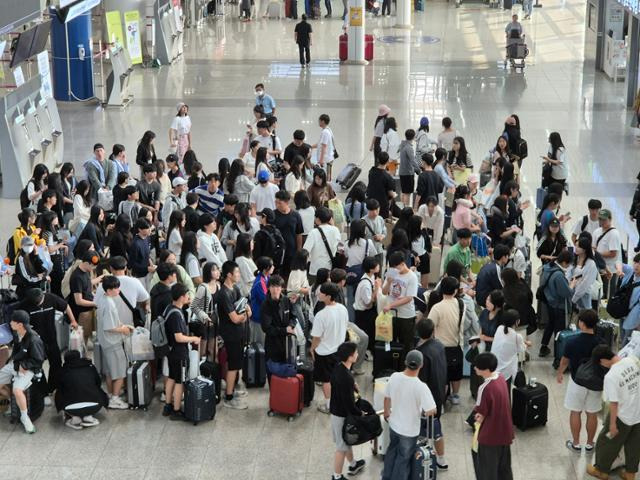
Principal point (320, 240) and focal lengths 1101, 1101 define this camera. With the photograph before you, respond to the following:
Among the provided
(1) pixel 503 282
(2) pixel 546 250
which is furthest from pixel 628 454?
(2) pixel 546 250

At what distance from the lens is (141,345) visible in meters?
10.2

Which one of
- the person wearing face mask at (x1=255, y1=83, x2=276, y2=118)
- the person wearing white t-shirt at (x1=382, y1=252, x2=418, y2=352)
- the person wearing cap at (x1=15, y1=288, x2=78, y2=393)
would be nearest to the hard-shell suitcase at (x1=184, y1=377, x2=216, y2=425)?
the person wearing cap at (x1=15, y1=288, x2=78, y2=393)

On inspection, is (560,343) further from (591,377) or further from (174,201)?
(174,201)

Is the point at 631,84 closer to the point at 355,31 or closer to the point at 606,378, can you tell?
the point at 355,31

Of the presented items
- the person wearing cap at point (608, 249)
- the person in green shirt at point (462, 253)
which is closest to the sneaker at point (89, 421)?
the person in green shirt at point (462, 253)

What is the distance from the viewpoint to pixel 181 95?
82.4ft

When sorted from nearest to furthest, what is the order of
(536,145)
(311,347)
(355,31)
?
(311,347), (536,145), (355,31)

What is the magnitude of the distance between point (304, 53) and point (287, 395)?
66.1ft

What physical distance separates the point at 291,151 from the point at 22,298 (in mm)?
5366

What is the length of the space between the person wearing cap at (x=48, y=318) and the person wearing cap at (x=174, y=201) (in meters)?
2.63

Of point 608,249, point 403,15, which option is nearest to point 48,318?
point 608,249

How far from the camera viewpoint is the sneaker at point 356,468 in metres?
9.29

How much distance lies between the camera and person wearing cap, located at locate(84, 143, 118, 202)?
47.1 ft

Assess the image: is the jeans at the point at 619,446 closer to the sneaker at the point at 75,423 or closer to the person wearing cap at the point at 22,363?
the sneaker at the point at 75,423
